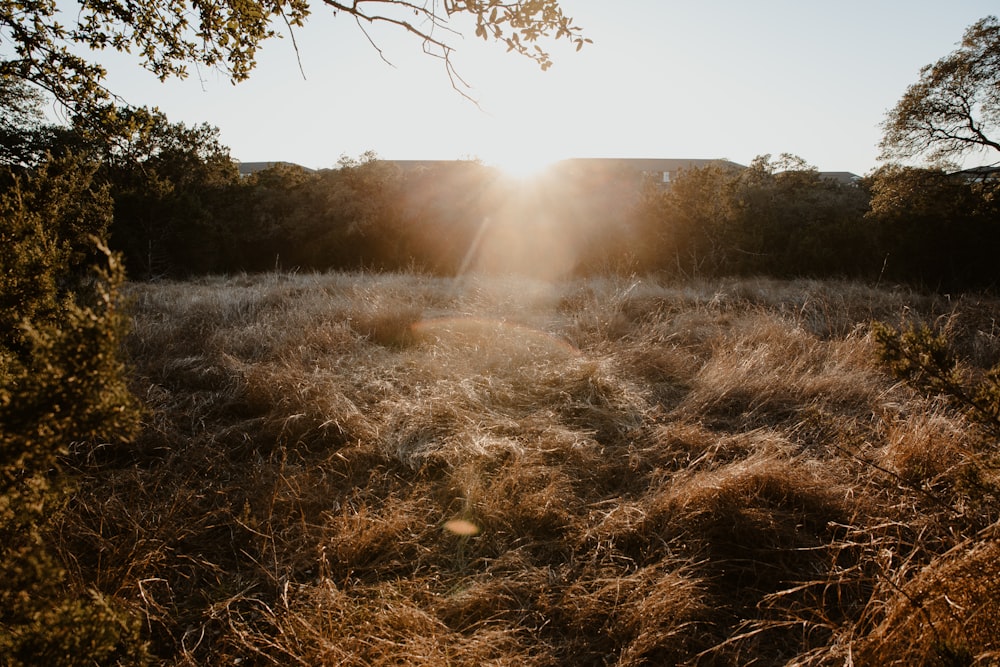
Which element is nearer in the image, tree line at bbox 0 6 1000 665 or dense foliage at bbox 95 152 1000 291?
tree line at bbox 0 6 1000 665

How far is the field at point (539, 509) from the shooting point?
66.7 inches

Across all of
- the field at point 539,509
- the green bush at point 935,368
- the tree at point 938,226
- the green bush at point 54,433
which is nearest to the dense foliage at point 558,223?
the tree at point 938,226

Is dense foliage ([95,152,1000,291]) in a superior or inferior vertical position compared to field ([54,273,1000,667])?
superior

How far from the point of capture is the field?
5.56 feet

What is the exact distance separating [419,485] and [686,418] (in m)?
1.84

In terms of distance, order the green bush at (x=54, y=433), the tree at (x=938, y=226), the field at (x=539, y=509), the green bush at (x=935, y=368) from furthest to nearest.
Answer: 1. the tree at (x=938, y=226)
2. the field at (x=539, y=509)
3. the green bush at (x=935, y=368)
4. the green bush at (x=54, y=433)

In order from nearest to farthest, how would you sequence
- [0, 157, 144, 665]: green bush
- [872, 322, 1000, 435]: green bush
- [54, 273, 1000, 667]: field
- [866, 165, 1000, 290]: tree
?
[0, 157, 144, 665]: green bush
[872, 322, 1000, 435]: green bush
[54, 273, 1000, 667]: field
[866, 165, 1000, 290]: tree

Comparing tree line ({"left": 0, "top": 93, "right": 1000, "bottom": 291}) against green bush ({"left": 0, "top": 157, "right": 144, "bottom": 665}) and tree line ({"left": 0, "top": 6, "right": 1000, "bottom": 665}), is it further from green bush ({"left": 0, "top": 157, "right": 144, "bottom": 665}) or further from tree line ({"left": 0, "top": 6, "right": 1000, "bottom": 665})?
green bush ({"left": 0, "top": 157, "right": 144, "bottom": 665})

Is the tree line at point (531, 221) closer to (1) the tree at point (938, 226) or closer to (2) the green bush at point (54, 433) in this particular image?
(1) the tree at point (938, 226)

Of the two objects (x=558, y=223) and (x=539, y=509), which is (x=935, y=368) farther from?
(x=558, y=223)

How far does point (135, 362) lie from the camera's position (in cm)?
416

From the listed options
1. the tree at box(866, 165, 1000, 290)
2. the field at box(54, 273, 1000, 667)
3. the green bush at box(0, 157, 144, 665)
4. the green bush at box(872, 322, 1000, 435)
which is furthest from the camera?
the tree at box(866, 165, 1000, 290)

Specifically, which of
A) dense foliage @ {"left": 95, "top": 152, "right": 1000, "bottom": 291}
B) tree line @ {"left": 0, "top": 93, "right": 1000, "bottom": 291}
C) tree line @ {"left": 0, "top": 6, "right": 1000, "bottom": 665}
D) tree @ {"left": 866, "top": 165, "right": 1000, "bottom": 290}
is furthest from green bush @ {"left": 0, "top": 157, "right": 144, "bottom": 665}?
tree @ {"left": 866, "top": 165, "right": 1000, "bottom": 290}

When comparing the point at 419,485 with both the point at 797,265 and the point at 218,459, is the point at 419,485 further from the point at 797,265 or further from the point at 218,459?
the point at 797,265
